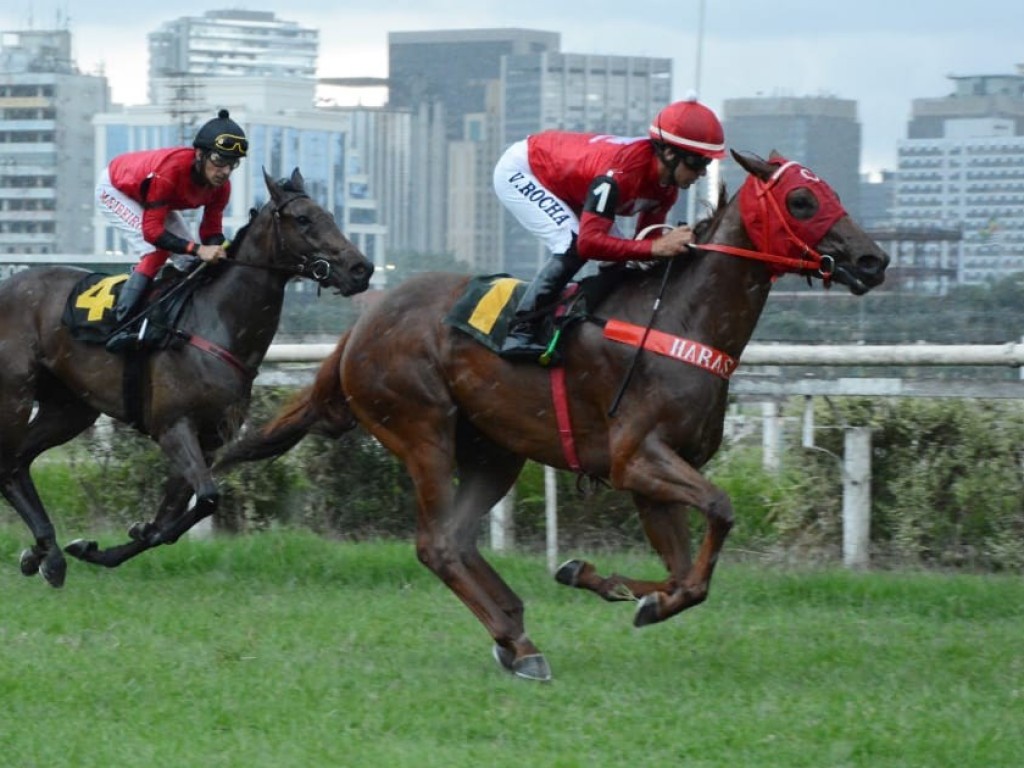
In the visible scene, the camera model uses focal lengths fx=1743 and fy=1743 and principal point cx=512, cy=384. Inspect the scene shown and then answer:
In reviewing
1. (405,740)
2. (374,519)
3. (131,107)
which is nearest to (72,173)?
(131,107)

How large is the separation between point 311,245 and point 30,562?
1.91 metres

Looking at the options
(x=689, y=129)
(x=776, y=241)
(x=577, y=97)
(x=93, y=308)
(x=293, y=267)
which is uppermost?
(x=577, y=97)

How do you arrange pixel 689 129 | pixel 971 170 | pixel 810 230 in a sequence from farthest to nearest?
pixel 971 170
pixel 689 129
pixel 810 230

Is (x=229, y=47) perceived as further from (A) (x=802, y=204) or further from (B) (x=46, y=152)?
(A) (x=802, y=204)

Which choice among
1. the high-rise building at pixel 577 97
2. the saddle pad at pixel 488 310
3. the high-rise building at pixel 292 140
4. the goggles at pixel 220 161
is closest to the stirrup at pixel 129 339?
the goggles at pixel 220 161

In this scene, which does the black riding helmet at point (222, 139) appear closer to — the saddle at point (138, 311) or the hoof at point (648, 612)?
the saddle at point (138, 311)

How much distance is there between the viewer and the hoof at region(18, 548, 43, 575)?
784cm

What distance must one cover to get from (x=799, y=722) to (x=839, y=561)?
310 centimetres

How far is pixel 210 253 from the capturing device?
7.77 meters

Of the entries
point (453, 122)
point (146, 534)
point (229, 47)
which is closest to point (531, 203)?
point (146, 534)

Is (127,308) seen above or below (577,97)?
below

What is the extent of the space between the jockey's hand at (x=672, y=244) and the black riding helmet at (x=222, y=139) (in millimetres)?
2543

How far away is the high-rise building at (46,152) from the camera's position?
55.4 metres

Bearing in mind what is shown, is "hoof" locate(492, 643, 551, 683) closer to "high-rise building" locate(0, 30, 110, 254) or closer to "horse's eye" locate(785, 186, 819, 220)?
"horse's eye" locate(785, 186, 819, 220)
